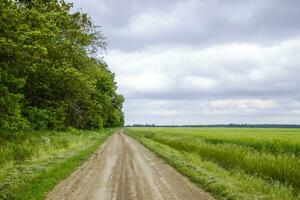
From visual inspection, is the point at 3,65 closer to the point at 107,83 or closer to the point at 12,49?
the point at 12,49

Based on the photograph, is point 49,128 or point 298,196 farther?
point 49,128

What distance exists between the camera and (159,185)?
15.4 m

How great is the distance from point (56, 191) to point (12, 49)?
9758mm

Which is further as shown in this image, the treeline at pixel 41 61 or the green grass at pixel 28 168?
the treeline at pixel 41 61

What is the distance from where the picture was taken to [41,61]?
29891 mm

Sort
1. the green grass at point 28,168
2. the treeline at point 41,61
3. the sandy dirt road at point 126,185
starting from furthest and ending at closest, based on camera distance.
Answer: the treeline at point 41,61 < the green grass at point 28,168 < the sandy dirt road at point 126,185

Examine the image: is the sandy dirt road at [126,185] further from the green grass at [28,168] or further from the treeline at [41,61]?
the treeline at [41,61]

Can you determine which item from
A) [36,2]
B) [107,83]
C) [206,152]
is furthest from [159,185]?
[107,83]

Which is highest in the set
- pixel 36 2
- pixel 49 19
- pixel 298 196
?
pixel 36 2

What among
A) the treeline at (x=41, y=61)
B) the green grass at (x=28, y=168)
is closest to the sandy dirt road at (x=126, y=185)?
the green grass at (x=28, y=168)

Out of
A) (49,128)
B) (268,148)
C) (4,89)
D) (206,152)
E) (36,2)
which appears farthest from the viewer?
(49,128)

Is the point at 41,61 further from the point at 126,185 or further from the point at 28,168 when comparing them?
the point at 126,185

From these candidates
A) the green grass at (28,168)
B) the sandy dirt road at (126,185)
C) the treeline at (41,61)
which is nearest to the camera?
the sandy dirt road at (126,185)

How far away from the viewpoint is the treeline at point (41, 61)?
21.2 metres
